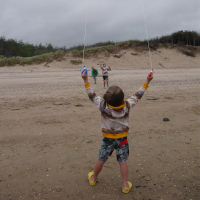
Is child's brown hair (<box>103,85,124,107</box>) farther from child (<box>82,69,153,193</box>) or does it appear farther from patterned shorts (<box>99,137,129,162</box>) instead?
patterned shorts (<box>99,137,129,162</box>)

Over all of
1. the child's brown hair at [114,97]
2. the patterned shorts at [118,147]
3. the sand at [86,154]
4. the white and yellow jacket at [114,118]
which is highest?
the child's brown hair at [114,97]

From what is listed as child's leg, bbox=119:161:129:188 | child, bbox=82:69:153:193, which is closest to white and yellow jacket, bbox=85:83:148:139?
child, bbox=82:69:153:193

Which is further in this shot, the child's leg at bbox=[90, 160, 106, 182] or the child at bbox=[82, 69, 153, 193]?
the child's leg at bbox=[90, 160, 106, 182]

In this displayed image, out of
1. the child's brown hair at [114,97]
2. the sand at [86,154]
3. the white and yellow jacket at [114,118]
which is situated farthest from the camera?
the sand at [86,154]

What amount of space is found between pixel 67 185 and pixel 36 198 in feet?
1.50

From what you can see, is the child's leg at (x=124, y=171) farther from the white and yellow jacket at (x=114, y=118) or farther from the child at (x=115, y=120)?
the white and yellow jacket at (x=114, y=118)

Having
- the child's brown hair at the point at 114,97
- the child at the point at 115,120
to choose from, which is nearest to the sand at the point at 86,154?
the child at the point at 115,120

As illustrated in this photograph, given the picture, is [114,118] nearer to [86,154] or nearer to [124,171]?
[124,171]

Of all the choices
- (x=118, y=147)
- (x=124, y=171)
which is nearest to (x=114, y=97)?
(x=118, y=147)

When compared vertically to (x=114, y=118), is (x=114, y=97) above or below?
above

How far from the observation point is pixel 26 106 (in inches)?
293

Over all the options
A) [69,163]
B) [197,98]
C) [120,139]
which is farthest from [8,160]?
[197,98]

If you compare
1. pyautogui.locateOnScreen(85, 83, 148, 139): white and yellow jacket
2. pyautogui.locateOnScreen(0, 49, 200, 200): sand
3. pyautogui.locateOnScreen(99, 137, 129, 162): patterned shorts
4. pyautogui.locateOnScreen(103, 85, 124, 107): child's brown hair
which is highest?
pyautogui.locateOnScreen(103, 85, 124, 107): child's brown hair

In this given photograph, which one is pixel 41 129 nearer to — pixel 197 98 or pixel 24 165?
pixel 24 165
